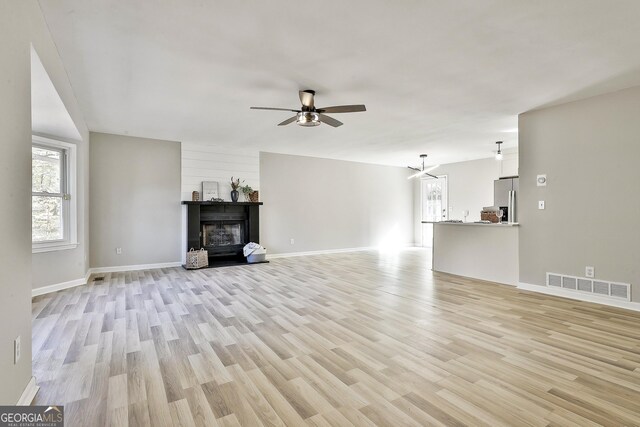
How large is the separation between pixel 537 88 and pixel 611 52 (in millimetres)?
842

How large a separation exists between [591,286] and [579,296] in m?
0.20

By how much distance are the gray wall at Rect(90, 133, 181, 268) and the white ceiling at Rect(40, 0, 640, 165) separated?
3.34ft

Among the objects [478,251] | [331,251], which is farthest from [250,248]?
[478,251]

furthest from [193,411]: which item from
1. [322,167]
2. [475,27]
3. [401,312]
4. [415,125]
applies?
[322,167]

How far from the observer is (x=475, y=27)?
2535 mm

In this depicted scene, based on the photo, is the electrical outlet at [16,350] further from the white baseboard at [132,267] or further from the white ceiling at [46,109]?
the white baseboard at [132,267]

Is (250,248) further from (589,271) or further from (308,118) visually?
(589,271)

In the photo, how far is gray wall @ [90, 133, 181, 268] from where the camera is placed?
5859mm

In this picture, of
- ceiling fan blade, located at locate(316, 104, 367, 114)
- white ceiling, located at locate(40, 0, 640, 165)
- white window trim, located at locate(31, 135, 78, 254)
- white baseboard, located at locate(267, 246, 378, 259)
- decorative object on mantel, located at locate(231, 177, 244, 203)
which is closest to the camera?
white ceiling, located at locate(40, 0, 640, 165)

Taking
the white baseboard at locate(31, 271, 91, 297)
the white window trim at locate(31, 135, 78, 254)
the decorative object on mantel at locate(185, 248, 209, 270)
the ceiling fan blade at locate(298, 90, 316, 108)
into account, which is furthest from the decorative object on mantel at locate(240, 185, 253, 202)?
the ceiling fan blade at locate(298, 90, 316, 108)

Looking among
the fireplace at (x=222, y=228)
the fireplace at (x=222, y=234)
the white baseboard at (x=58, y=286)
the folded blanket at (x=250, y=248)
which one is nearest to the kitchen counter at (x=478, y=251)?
the folded blanket at (x=250, y=248)

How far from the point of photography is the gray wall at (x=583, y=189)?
3.75 meters

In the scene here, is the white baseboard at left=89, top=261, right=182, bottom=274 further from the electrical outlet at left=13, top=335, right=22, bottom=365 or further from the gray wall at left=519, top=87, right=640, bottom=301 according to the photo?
the gray wall at left=519, top=87, right=640, bottom=301

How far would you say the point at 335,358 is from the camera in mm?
2438
